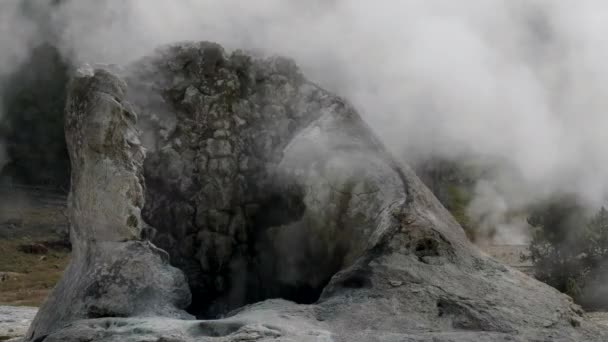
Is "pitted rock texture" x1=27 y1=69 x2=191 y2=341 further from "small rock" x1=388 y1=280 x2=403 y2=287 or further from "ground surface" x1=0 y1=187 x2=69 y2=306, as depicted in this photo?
"ground surface" x1=0 y1=187 x2=69 y2=306

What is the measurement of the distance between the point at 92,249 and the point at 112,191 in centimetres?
44

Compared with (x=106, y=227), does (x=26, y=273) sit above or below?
below

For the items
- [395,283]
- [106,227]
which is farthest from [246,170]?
[395,283]

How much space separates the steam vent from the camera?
4371mm

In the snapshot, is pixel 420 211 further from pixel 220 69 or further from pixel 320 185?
pixel 220 69

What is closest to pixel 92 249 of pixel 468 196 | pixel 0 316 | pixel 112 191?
pixel 112 191

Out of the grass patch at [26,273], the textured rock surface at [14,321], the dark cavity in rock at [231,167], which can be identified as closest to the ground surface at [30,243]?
the grass patch at [26,273]

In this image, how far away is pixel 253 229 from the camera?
21.2ft

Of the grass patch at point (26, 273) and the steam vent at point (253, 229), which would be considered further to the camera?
the grass patch at point (26, 273)

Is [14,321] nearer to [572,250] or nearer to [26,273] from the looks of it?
[572,250]

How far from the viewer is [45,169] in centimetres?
3334

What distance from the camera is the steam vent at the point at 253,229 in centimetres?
437

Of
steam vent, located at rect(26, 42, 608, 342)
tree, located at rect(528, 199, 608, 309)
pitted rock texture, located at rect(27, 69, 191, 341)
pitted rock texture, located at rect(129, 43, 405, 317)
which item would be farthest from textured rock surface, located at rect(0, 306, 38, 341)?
tree, located at rect(528, 199, 608, 309)

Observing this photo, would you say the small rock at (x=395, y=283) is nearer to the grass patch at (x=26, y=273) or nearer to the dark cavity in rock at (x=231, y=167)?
the dark cavity in rock at (x=231, y=167)
